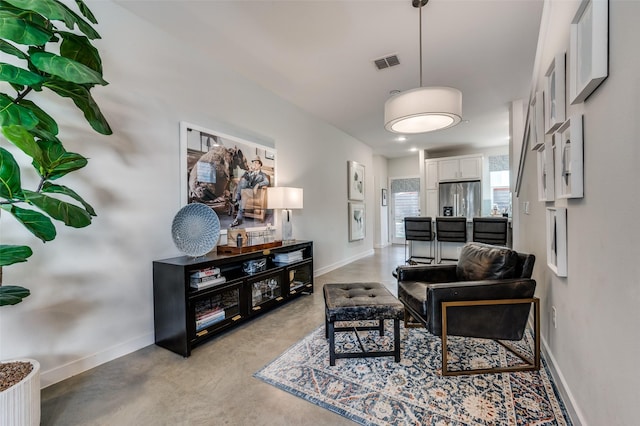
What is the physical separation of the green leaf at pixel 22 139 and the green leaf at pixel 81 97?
1.08 ft

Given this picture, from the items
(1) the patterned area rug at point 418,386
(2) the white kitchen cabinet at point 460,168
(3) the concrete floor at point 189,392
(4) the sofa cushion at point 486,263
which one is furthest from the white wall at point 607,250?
(2) the white kitchen cabinet at point 460,168

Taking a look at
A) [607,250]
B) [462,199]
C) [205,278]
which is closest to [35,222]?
[205,278]

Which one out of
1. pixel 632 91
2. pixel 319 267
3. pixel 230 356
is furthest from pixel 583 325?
pixel 319 267

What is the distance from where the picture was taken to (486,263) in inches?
89.9

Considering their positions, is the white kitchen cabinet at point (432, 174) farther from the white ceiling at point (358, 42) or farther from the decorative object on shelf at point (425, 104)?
the decorative object on shelf at point (425, 104)

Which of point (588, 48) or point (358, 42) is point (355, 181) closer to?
point (358, 42)

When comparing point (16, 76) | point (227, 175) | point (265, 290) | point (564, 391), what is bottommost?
point (564, 391)

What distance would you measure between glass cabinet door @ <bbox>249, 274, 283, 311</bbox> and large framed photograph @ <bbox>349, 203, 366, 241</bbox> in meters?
2.90

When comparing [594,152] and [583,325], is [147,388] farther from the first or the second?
[594,152]

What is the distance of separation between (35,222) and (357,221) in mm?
5348

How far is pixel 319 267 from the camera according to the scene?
15.8ft

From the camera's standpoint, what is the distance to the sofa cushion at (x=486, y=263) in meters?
2.13

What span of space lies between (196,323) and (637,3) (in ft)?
9.56

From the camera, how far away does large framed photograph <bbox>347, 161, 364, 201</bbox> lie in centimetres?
588
